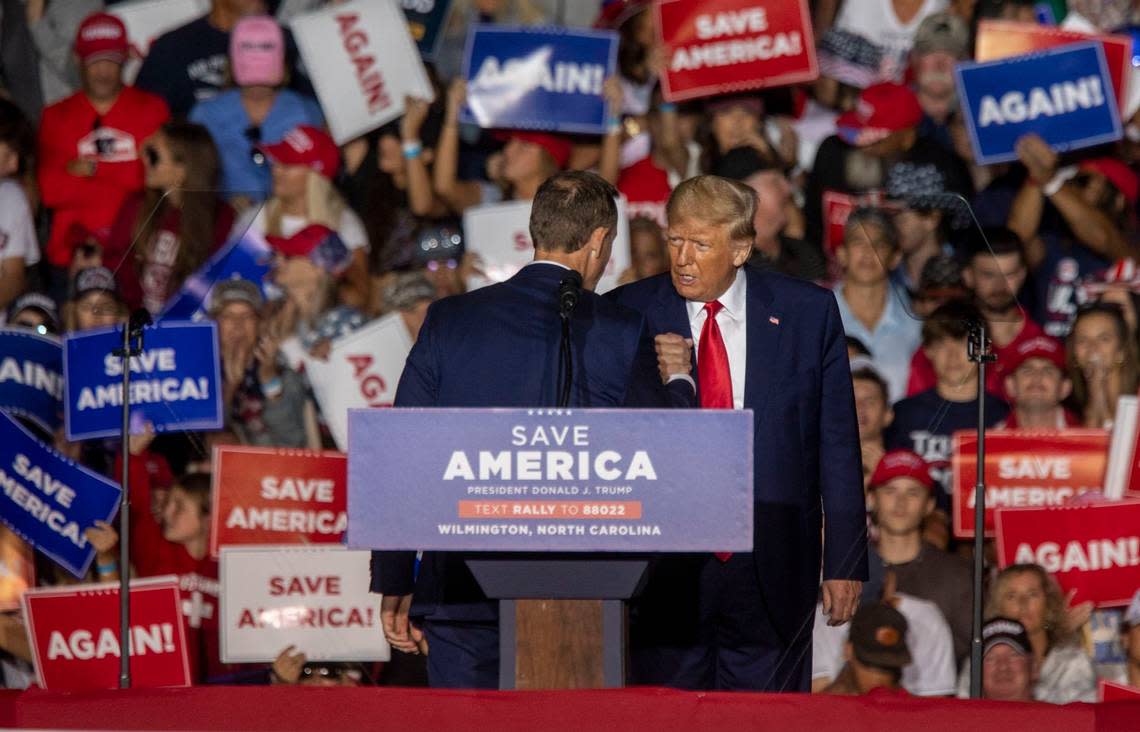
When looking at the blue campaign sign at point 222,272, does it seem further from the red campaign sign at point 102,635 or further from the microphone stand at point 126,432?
the microphone stand at point 126,432

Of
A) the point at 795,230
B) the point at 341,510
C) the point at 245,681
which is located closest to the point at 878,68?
the point at 795,230

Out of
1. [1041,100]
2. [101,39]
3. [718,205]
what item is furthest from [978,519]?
[101,39]

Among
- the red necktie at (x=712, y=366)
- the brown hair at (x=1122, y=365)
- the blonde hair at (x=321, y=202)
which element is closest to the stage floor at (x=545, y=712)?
the red necktie at (x=712, y=366)

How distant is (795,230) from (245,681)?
7.81 ft

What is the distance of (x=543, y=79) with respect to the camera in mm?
7699

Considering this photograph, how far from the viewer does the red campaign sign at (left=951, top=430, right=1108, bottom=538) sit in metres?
6.37

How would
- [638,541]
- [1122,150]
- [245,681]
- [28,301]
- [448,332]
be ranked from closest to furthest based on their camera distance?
[638,541], [448,332], [245,681], [28,301], [1122,150]

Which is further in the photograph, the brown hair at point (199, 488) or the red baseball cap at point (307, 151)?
the red baseball cap at point (307, 151)

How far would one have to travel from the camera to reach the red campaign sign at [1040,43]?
7.57 metres

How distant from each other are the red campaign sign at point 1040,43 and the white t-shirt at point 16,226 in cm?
352

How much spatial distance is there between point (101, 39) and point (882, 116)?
2.97 meters

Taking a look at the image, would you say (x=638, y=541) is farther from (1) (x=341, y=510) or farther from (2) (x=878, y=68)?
(2) (x=878, y=68)

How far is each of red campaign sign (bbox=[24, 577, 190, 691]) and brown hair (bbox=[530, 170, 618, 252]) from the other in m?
2.42

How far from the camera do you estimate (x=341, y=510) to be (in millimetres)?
6516
